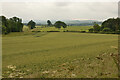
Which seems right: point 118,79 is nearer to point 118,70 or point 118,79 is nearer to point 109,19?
point 118,70

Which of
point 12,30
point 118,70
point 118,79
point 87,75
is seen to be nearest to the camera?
point 118,79

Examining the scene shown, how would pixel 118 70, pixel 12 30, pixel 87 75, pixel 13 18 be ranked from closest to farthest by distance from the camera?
1. pixel 87 75
2. pixel 118 70
3. pixel 12 30
4. pixel 13 18

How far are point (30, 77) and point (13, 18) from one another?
2059 inches

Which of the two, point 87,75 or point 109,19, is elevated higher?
point 109,19

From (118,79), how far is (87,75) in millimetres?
1229

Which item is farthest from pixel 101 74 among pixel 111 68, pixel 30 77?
pixel 30 77

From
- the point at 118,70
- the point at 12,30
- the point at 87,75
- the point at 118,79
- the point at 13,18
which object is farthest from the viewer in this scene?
the point at 13,18

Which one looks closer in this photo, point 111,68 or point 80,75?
point 80,75

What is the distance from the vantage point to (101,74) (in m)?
4.43

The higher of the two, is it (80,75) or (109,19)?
(109,19)

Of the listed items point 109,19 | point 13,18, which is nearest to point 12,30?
point 13,18

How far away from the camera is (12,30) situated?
46.8 metres

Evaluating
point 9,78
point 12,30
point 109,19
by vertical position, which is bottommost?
point 9,78

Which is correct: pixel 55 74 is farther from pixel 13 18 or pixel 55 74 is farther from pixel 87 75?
pixel 13 18
